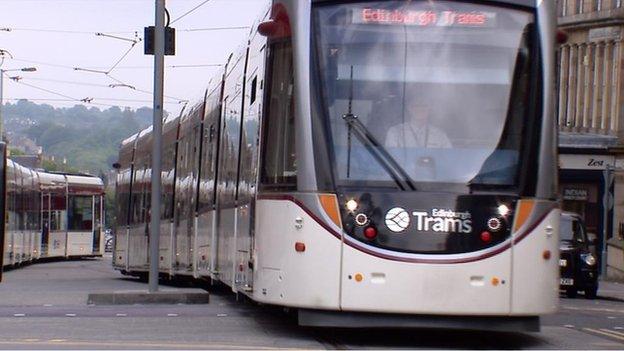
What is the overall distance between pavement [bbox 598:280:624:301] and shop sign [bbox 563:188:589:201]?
6370 millimetres

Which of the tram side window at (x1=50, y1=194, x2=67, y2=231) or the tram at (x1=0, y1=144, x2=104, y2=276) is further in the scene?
the tram side window at (x1=50, y1=194, x2=67, y2=231)

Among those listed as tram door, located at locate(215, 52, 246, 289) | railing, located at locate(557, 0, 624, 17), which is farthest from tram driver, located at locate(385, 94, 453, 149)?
railing, located at locate(557, 0, 624, 17)

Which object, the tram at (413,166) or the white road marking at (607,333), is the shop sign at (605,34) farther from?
the tram at (413,166)

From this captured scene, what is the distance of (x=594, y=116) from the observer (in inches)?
1978

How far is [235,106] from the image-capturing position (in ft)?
58.6

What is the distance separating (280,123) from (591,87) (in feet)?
127

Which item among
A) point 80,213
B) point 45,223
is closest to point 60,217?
point 45,223

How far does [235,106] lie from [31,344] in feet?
19.0

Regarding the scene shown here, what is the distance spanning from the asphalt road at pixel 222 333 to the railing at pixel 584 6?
30387 millimetres

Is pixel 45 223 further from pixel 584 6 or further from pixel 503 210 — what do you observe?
pixel 503 210

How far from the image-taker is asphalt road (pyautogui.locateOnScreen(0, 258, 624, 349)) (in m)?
13.2

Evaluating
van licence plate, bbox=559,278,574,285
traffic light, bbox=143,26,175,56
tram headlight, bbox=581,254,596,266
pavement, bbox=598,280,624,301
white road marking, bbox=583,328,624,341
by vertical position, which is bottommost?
pavement, bbox=598,280,624,301

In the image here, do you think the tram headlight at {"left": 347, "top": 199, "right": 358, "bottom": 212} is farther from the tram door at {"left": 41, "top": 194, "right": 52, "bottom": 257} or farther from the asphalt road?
the tram door at {"left": 41, "top": 194, "right": 52, "bottom": 257}

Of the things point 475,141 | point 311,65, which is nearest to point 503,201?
point 475,141
